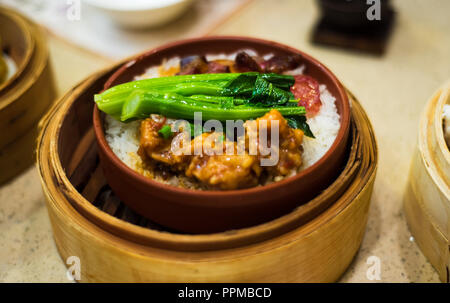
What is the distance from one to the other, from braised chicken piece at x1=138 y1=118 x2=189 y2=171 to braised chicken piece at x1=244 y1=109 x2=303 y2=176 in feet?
0.92

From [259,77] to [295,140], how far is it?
1.10 ft

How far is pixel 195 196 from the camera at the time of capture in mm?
1604

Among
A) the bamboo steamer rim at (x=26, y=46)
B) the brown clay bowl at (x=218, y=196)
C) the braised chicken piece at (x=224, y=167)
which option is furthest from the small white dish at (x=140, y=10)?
the braised chicken piece at (x=224, y=167)

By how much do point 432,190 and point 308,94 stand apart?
0.60 metres

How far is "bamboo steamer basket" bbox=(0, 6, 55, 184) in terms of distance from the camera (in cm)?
225

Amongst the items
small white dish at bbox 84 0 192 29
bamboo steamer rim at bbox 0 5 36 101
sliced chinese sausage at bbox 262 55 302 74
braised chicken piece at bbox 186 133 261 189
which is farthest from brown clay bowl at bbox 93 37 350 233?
small white dish at bbox 84 0 192 29

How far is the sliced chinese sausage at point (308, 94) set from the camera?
1.94 metres

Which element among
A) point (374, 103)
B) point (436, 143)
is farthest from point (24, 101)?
point (374, 103)

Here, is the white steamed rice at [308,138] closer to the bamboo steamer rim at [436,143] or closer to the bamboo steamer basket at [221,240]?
the bamboo steamer basket at [221,240]

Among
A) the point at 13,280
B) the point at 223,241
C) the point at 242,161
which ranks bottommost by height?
the point at 13,280

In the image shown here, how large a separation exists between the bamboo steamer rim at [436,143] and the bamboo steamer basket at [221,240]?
0.67 feet

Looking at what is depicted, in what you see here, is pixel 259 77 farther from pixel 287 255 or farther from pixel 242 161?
pixel 287 255

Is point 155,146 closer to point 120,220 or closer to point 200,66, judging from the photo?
point 120,220

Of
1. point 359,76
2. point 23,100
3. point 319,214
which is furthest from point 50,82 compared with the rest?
point 359,76
